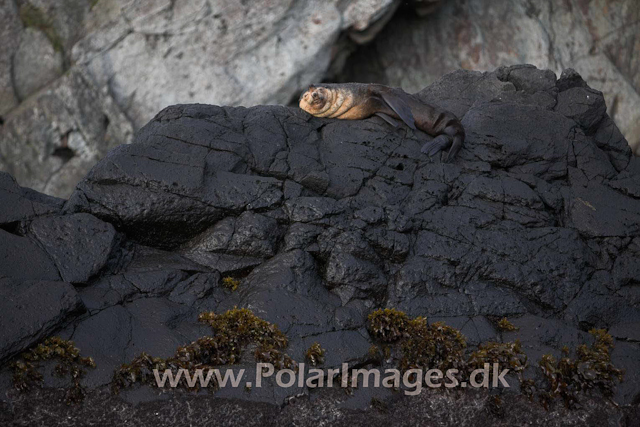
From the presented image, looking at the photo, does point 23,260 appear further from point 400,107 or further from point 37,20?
point 37,20

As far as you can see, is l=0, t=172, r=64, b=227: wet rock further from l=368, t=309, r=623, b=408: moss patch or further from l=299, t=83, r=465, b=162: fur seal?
l=368, t=309, r=623, b=408: moss patch

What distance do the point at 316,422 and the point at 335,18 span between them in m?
11.8

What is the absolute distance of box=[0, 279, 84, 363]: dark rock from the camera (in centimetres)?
588

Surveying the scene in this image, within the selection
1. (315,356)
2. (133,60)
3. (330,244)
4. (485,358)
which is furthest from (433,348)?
(133,60)

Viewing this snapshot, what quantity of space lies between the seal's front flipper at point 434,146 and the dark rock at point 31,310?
3.96 metres

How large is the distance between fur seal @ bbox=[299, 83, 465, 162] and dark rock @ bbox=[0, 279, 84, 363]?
3.53 metres

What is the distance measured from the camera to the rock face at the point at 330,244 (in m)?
6.36

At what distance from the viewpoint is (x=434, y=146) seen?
815 cm

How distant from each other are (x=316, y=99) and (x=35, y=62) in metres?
10.9

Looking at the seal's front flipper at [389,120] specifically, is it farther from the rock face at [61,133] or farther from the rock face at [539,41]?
the rock face at [539,41]

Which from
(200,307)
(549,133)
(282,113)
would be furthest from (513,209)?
(200,307)

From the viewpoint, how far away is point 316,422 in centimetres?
619

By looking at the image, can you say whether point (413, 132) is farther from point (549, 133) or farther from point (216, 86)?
point (216, 86)

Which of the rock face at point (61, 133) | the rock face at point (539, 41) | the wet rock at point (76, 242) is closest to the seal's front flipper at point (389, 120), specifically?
the wet rock at point (76, 242)
